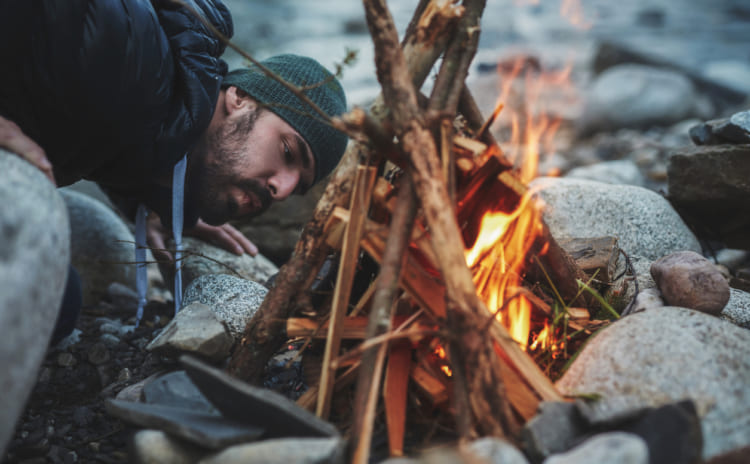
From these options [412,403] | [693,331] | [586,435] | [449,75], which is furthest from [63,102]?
[693,331]

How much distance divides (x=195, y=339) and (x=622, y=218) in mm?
2390

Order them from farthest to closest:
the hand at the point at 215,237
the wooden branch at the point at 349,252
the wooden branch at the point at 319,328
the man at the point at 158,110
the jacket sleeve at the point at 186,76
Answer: the hand at the point at 215,237 → the jacket sleeve at the point at 186,76 → the man at the point at 158,110 → the wooden branch at the point at 319,328 → the wooden branch at the point at 349,252

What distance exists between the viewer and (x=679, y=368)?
1.52 metres

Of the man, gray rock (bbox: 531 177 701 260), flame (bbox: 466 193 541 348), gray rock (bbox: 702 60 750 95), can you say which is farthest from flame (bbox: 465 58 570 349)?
gray rock (bbox: 702 60 750 95)

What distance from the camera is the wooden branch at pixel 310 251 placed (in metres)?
1.84

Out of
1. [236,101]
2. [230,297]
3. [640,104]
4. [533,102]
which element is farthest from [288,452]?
[533,102]

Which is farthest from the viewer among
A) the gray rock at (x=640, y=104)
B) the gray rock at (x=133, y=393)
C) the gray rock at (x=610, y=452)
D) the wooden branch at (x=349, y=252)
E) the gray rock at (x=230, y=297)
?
the gray rock at (x=640, y=104)

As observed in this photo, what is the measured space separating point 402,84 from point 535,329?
45.5 inches

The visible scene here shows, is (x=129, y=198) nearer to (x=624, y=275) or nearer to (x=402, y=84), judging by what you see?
(x=402, y=84)

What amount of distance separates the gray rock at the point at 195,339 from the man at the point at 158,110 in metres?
0.78

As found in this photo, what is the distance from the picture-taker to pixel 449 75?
1.86 metres

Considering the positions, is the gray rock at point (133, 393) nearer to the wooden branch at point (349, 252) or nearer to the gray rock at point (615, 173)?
the wooden branch at point (349, 252)

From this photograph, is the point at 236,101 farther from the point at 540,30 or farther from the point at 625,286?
the point at 540,30

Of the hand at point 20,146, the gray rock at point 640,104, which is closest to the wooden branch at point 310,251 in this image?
the hand at point 20,146
